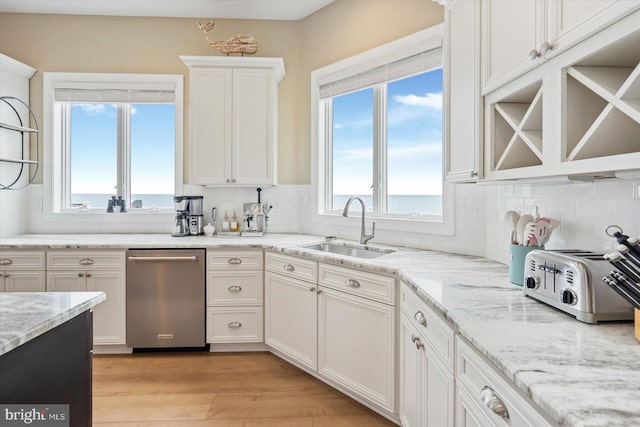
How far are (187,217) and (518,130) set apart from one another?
289cm

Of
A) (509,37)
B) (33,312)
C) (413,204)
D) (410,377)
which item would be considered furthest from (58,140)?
(509,37)

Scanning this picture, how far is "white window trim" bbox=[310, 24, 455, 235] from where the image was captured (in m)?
2.71

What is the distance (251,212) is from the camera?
372cm

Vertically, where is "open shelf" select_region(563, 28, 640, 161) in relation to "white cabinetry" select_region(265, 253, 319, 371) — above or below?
above

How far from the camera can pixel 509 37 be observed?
5.17 ft

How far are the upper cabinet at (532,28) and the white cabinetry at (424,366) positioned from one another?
39.0 inches

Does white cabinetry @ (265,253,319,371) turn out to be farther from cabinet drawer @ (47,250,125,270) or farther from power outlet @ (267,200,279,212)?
cabinet drawer @ (47,250,125,270)

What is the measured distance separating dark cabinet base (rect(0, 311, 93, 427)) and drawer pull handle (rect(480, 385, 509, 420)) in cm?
131

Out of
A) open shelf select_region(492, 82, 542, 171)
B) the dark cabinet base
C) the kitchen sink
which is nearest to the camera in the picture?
the dark cabinet base

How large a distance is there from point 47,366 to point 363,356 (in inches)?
63.9

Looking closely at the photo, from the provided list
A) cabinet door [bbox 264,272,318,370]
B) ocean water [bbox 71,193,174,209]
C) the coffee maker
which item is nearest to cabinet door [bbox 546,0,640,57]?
cabinet door [bbox 264,272,318,370]

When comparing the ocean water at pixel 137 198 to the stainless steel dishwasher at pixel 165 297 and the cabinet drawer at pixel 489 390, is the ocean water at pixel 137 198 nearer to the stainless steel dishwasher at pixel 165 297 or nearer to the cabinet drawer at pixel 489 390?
the stainless steel dishwasher at pixel 165 297

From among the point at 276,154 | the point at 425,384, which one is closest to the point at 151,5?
the point at 276,154

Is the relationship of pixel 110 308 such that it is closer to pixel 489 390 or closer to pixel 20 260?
pixel 20 260
